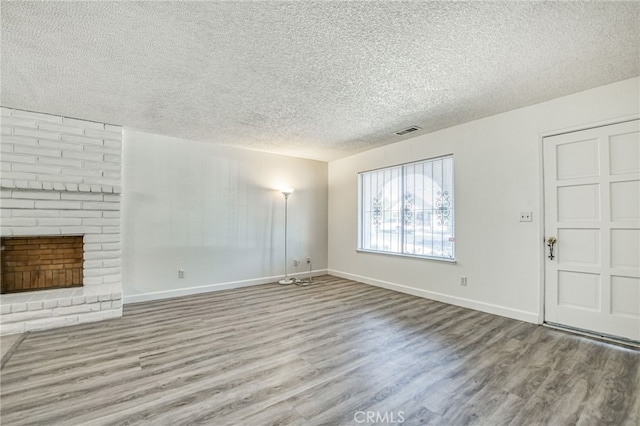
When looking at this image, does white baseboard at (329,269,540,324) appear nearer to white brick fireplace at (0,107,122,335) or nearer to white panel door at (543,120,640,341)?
white panel door at (543,120,640,341)

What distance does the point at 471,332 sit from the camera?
304 centimetres

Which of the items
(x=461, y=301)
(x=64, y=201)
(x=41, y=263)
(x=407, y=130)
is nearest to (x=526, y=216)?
(x=461, y=301)

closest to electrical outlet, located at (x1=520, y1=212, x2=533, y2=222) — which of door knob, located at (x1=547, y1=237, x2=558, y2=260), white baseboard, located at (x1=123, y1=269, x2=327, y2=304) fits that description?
door knob, located at (x1=547, y1=237, x2=558, y2=260)

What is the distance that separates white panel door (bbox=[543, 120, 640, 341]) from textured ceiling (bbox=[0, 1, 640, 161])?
0.64m

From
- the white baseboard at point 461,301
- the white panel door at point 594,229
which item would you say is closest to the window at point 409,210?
the white baseboard at point 461,301

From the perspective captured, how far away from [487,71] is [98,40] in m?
3.23

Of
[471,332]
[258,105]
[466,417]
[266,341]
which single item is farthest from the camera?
[258,105]

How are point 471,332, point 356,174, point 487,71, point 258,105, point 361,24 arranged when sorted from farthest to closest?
point 356,174 < point 258,105 < point 471,332 < point 487,71 < point 361,24

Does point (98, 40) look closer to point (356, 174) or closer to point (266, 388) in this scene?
point (266, 388)

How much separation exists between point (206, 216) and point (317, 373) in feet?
11.2

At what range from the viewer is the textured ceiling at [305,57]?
6.05ft

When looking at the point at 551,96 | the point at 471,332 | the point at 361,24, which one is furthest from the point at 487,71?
the point at 471,332

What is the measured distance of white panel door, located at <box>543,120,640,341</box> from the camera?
274 cm

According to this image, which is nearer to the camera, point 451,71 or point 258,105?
point 451,71
